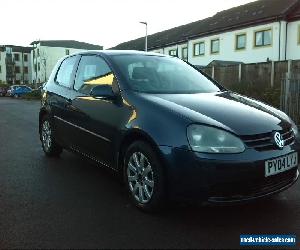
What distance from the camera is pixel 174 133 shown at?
350 cm

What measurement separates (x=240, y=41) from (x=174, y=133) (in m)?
28.7

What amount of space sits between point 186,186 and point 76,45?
8770cm

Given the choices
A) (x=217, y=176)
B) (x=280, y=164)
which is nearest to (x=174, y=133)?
(x=217, y=176)

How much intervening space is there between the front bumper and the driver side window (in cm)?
155

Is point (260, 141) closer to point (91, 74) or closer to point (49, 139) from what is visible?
point (91, 74)

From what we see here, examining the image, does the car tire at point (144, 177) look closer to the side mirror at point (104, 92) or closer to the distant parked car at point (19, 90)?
the side mirror at point (104, 92)

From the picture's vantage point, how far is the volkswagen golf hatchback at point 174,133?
3.35 metres

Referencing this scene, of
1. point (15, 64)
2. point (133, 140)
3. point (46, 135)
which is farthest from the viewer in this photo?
point (15, 64)

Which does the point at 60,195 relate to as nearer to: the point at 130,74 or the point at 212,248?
the point at 130,74

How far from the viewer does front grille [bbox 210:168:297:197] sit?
3.31 meters

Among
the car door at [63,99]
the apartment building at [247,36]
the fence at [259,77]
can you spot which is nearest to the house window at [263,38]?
the apartment building at [247,36]

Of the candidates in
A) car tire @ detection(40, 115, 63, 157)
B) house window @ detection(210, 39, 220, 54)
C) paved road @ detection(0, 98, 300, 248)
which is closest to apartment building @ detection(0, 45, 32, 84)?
house window @ detection(210, 39, 220, 54)

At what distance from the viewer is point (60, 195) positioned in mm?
4445

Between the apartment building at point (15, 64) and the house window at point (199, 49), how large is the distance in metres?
69.3
